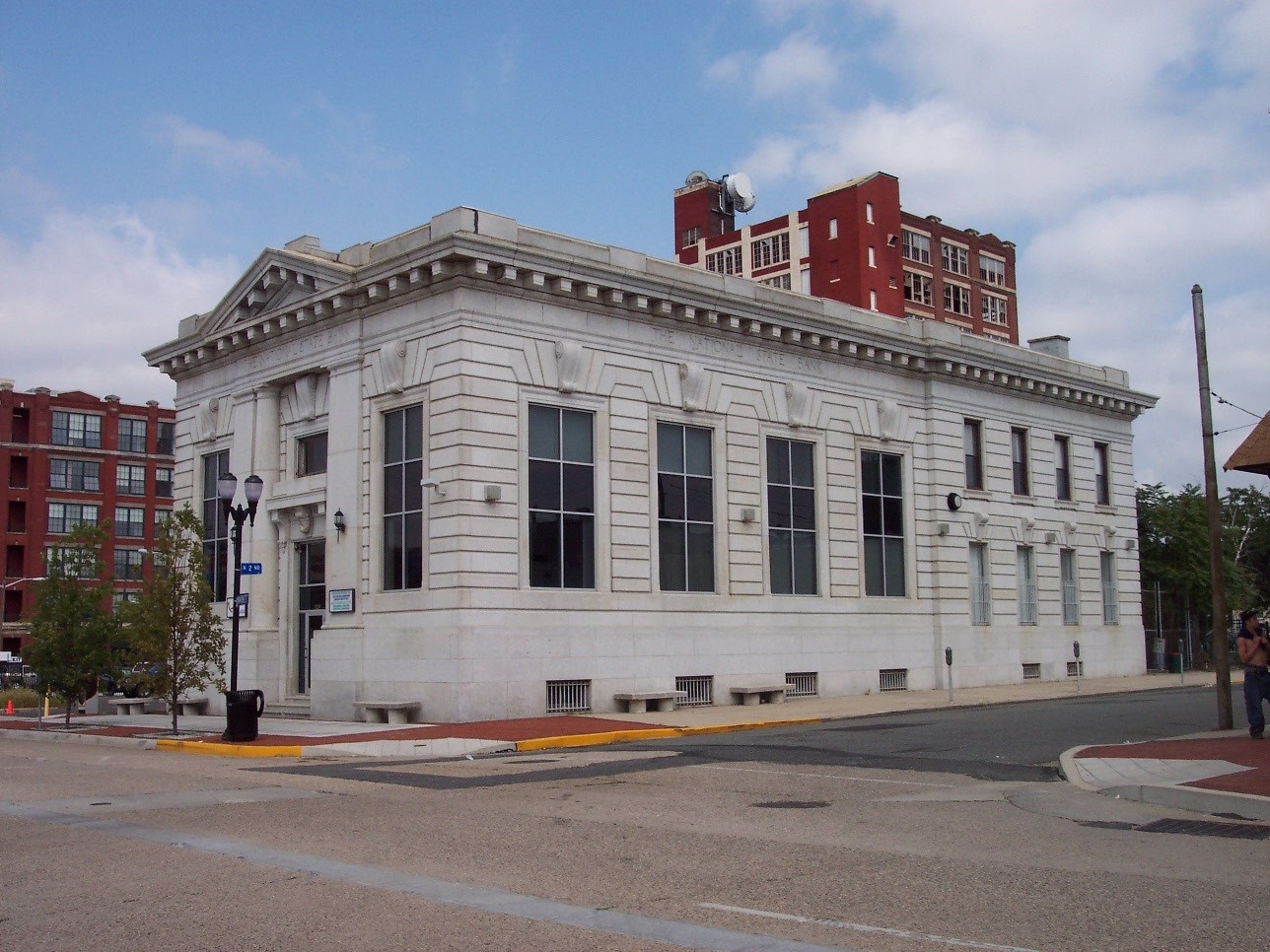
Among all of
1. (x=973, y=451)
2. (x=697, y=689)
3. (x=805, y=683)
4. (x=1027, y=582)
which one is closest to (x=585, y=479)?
(x=697, y=689)

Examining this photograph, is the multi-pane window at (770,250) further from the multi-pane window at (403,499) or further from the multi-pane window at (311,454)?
the multi-pane window at (403,499)

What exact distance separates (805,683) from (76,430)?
228ft

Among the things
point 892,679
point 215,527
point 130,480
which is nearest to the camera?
point 215,527

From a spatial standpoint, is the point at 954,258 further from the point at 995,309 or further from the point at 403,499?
the point at 403,499

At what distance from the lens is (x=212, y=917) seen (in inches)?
307

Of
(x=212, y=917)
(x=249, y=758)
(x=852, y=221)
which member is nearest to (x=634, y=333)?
(x=249, y=758)

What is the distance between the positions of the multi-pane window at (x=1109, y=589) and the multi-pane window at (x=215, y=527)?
28527 mm

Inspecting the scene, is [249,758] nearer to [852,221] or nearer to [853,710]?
[853,710]

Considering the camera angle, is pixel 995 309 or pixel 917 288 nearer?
pixel 917 288

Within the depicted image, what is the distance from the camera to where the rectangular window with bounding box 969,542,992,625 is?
38.5m

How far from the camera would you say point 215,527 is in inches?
1362

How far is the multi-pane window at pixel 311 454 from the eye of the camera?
31.1 meters

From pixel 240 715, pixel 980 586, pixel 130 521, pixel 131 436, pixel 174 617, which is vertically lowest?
pixel 240 715

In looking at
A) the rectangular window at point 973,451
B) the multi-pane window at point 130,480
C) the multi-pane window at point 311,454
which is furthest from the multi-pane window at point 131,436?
the rectangular window at point 973,451
